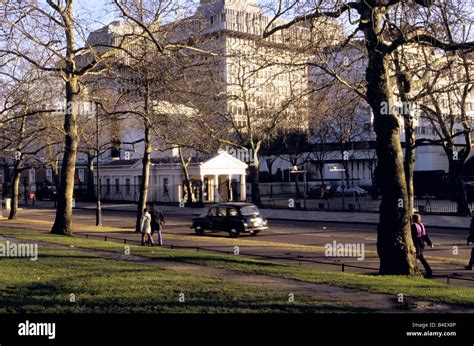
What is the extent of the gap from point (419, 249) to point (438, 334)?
8343 mm

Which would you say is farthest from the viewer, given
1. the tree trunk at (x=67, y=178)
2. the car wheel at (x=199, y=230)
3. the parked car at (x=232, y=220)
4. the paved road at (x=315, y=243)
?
the car wheel at (x=199, y=230)

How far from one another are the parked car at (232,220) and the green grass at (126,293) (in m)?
14.4

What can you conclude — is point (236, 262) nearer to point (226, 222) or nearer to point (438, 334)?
point (438, 334)

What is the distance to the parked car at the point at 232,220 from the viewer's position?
92.7 feet

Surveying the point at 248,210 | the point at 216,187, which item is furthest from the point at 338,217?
the point at 216,187

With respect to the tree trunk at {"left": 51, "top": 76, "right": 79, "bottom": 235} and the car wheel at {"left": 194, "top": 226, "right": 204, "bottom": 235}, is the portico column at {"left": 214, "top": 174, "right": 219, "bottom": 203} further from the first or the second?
the tree trunk at {"left": 51, "top": 76, "right": 79, "bottom": 235}

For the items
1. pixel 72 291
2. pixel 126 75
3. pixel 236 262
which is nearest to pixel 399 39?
pixel 236 262

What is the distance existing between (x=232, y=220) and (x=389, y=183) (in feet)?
48.3

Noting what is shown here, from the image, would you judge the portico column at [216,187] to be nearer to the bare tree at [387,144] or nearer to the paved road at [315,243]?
the paved road at [315,243]

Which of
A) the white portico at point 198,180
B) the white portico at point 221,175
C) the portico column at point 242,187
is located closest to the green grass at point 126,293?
the white portico at point 198,180

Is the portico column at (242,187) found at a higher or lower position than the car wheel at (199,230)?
higher

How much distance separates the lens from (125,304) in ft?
30.2

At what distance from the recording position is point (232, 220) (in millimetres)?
28500

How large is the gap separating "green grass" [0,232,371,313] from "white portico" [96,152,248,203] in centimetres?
4303
